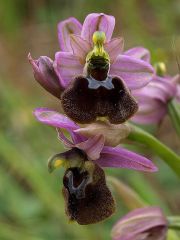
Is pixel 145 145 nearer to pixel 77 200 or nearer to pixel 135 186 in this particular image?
pixel 77 200

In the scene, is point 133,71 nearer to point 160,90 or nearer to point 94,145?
point 94,145

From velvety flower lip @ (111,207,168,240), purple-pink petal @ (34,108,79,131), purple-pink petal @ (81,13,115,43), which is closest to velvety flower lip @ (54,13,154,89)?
purple-pink petal @ (81,13,115,43)

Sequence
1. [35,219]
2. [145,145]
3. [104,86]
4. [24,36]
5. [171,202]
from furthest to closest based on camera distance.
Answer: [24,36], [171,202], [35,219], [145,145], [104,86]

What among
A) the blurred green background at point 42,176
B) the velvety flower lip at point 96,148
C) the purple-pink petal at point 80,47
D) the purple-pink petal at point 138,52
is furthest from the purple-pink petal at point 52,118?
the blurred green background at point 42,176

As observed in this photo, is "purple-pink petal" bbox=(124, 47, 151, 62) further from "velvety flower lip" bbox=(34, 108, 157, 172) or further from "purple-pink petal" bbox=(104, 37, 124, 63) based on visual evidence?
"velvety flower lip" bbox=(34, 108, 157, 172)

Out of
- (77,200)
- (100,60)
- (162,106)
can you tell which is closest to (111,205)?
(77,200)
